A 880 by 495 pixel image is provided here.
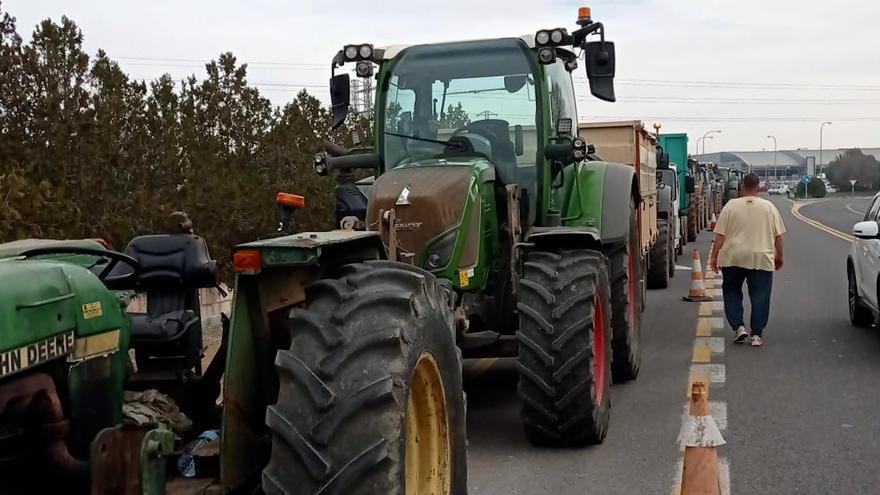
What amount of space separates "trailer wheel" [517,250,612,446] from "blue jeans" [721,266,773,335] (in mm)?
4490

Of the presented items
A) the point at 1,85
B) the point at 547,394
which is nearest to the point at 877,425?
the point at 547,394

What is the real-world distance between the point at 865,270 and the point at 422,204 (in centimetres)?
650

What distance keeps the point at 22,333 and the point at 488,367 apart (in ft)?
21.9

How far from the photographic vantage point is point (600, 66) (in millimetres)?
7059

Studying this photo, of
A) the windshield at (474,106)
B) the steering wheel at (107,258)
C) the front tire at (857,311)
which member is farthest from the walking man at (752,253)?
the steering wheel at (107,258)

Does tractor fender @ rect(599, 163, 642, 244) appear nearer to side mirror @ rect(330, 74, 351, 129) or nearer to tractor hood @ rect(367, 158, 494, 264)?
tractor hood @ rect(367, 158, 494, 264)

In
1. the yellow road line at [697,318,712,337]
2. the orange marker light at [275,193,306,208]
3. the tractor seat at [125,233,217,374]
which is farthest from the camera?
the yellow road line at [697,318,712,337]

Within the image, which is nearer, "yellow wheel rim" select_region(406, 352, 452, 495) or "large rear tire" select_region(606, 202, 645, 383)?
"yellow wheel rim" select_region(406, 352, 452, 495)

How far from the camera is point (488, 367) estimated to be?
9656 millimetres

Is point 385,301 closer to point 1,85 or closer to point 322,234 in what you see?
point 322,234

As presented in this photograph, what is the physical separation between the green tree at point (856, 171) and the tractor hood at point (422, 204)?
11540 centimetres

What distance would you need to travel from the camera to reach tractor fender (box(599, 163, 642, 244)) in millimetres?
8281

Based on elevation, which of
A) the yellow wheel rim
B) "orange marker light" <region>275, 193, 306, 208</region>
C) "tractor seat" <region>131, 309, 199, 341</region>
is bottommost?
the yellow wheel rim

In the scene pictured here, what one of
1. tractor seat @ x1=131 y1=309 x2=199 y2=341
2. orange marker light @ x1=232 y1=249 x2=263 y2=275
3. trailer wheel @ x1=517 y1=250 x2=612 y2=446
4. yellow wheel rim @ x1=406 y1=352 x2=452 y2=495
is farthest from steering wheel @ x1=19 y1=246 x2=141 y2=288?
trailer wheel @ x1=517 y1=250 x2=612 y2=446
